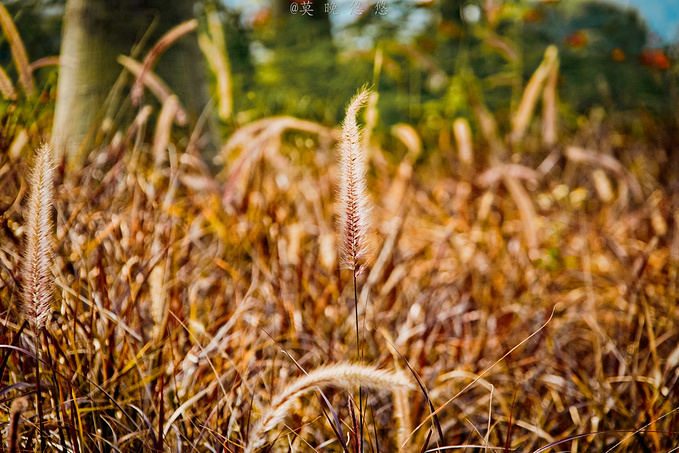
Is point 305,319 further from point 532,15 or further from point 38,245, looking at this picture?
point 532,15

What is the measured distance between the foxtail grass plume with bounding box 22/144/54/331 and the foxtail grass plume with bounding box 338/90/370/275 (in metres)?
0.39

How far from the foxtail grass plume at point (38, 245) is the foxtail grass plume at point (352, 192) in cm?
39

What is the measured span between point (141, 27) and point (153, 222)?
1196 millimetres

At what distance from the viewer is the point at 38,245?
0.76 m

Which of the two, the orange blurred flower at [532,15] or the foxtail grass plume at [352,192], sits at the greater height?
the orange blurred flower at [532,15]

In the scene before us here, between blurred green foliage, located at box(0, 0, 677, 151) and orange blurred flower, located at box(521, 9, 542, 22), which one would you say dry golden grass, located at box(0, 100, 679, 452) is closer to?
blurred green foliage, located at box(0, 0, 677, 151)

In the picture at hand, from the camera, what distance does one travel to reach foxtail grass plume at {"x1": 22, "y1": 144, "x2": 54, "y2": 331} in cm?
75

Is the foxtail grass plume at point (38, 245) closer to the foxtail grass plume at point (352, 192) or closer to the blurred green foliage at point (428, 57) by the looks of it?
the foxtail grass plume at point (352, 192)

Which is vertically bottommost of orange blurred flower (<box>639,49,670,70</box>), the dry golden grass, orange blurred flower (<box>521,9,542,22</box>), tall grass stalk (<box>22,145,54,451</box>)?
the dry golden grass

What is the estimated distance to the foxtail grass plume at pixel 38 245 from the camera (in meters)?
0.75

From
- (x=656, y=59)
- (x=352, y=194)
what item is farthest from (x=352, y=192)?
(x=656, y=59)

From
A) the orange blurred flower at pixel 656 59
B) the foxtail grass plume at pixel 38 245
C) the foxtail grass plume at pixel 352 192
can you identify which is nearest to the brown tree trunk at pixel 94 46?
the foxtail grass plume at pixel 38 245

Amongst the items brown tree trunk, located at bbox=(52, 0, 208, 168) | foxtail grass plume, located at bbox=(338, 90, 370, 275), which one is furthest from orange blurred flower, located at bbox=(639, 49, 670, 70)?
foxtail grass plume, located at bbox=(338, 90, 370, 275)

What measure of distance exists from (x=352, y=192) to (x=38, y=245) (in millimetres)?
407
